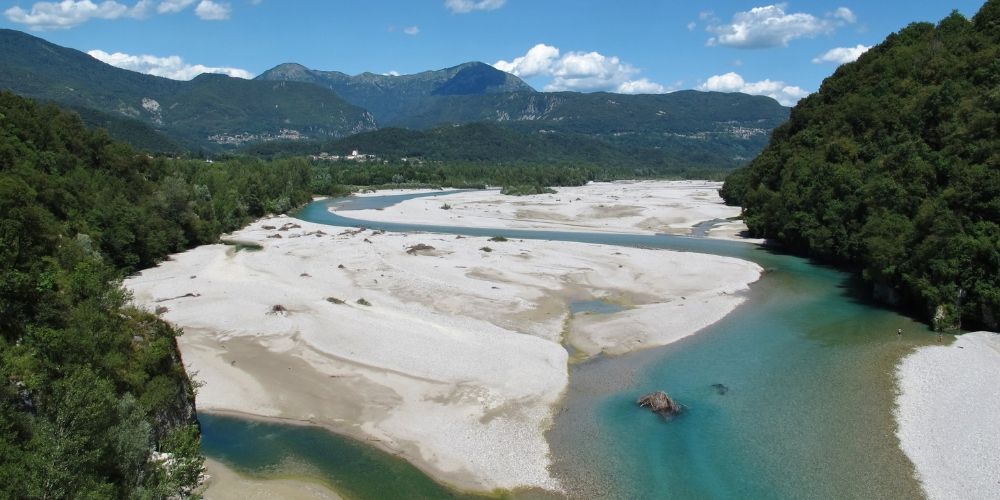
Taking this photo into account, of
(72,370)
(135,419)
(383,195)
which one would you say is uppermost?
(72,370)

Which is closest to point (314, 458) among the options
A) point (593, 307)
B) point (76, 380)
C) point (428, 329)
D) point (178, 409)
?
point (178, 409)

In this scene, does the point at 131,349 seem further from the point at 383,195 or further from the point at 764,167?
the point at 383,195

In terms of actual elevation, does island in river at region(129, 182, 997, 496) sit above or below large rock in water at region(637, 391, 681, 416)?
below

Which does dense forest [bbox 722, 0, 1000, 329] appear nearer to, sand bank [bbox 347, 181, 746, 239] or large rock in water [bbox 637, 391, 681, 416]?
sand bank [bbox 347, 181, 746, 239]

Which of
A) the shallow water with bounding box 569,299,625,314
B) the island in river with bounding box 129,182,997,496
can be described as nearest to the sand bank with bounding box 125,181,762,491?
the island in river with bounding box 129,182,997,496

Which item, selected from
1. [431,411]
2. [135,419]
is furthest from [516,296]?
[135,419]

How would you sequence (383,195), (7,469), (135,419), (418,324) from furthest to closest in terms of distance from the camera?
(383,195) → (418,324) → (135,419) → (7,469)

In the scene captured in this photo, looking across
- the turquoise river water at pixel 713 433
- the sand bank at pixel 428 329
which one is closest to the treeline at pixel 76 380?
the turquoise river water at pixel 713 433

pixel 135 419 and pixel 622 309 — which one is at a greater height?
pixel 135 419
